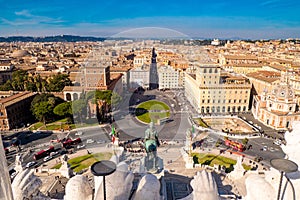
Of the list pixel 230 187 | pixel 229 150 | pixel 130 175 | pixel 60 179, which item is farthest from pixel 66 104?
pixel 130 175

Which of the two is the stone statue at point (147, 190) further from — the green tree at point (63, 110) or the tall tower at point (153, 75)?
the green tree at point (63, 110)

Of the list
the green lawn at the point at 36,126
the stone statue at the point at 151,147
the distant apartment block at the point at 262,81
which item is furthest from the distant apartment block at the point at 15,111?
the distant apartment block at the point at 262,81

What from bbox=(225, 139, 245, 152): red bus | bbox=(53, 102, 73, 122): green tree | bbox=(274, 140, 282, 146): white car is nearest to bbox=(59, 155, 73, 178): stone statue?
bbox=(53, 102, 73, 122): green tree

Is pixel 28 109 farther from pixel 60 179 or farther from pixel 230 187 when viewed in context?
pixel 230 187

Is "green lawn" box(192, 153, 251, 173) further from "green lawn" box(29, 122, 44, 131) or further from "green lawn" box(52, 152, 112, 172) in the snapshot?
"green lawn" box(29, 122, 44, 131)

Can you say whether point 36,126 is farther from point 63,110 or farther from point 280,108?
point 280,108

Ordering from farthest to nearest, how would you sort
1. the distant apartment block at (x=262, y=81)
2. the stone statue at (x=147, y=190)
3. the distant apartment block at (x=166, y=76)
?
the distant apartment block at (x=262, y=81), the distant apartment block at (x=166, y=76), the stone statue at (x=147, y=190)
